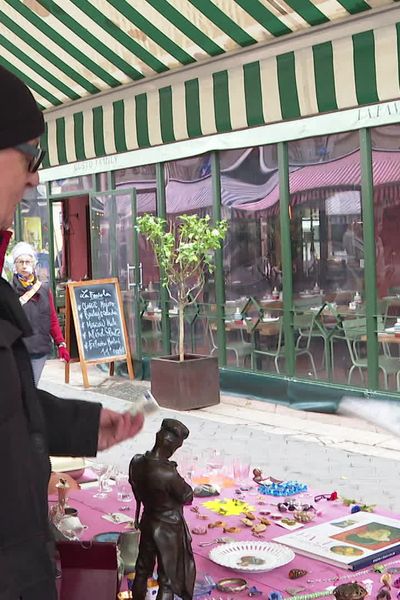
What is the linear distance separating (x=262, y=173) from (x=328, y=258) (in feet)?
3.77

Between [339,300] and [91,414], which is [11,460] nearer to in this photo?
[91,414]

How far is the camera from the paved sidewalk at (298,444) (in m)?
5.30

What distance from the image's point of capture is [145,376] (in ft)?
30.9

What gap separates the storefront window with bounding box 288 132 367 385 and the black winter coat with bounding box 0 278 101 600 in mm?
6053

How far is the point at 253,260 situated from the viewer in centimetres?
835

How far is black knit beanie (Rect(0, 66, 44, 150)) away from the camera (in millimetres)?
1313

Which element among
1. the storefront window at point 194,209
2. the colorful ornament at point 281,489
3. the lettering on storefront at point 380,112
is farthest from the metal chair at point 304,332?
the colorful ornament at point 281,489

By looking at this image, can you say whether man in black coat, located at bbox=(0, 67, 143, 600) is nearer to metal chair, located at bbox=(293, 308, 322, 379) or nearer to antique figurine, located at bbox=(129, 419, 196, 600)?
antique figurine, located at bbox=(129, 419, 196, 600)

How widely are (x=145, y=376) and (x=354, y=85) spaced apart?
5704 mm

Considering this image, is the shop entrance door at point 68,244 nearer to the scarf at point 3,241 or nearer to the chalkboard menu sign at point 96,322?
the chalkboard menu sign at point 96,322

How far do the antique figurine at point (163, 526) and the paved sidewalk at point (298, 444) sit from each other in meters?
2.86

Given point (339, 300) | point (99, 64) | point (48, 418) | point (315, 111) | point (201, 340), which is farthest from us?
point (201, 340)

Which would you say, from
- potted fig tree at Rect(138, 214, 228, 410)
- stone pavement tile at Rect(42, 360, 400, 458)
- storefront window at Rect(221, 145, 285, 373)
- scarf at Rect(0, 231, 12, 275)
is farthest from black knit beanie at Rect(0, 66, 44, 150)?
storefront window at Rect(221, 145, 285, 373)

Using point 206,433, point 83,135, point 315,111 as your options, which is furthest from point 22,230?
point 315,111
